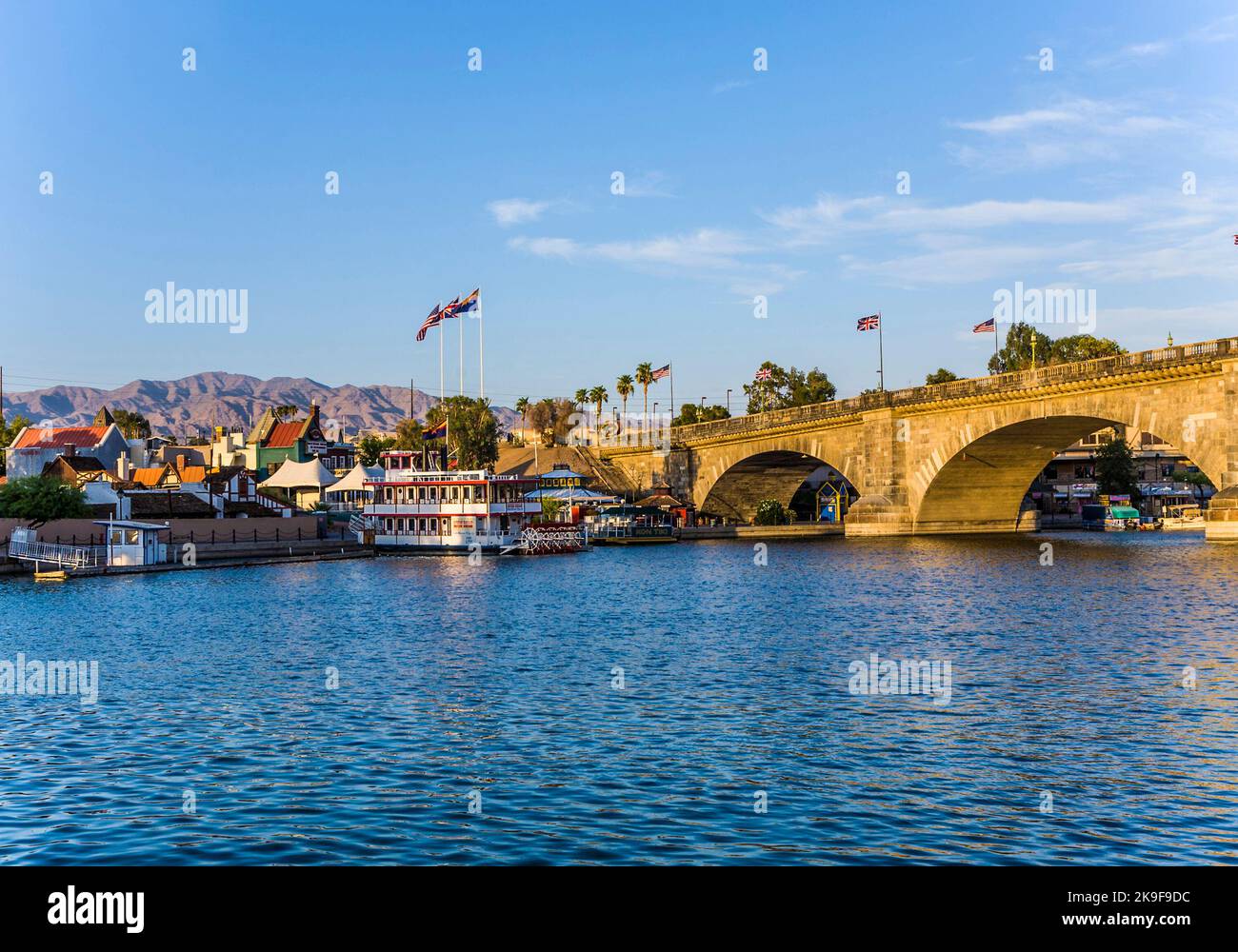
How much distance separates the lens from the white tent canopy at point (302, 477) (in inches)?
5172

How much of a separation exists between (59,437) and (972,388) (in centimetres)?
11101

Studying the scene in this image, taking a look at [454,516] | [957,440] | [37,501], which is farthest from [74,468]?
[957,440]

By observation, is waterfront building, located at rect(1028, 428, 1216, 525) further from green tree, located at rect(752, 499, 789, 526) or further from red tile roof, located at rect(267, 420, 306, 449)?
red tile roof, located at rect(267, 420, 306, 449)

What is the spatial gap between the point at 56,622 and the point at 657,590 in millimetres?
33057

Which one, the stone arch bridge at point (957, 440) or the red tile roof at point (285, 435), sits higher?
the red tile roof at point (285, 435)

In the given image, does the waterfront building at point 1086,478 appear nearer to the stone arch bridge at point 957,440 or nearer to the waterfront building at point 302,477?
the stone arch bridge at point 957,440

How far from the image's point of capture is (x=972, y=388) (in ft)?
327

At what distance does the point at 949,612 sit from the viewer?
53125 mm

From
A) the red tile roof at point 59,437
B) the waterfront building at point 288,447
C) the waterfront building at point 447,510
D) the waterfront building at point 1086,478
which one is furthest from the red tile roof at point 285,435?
the waterfront building at point 1086,478

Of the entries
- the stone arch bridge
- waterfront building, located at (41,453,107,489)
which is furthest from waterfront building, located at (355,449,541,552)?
the stone arch bridge

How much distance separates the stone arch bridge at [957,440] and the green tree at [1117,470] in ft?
106

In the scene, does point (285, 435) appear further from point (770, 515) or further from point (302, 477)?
point (770, 515)
